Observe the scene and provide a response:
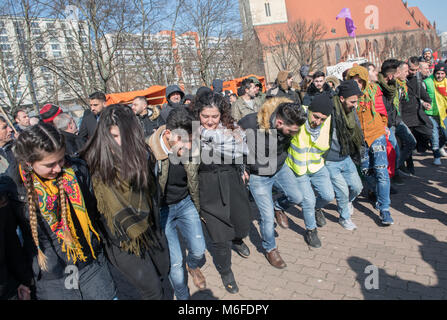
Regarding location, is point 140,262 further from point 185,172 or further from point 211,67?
point 211,67

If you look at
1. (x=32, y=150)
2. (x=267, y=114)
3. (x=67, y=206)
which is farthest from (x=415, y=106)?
(x=32, y=150)

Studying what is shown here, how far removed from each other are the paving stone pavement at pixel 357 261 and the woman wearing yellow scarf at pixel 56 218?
1504mm

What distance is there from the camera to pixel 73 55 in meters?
13.2

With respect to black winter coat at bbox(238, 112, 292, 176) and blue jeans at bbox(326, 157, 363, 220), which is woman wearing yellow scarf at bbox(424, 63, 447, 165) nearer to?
blue jeans at bbox(326, 157, 363, 220)

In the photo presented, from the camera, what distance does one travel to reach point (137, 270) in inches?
90.7

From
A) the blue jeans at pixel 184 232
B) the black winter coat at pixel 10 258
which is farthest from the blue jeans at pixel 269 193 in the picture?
the black winter coat at pixel 10 258

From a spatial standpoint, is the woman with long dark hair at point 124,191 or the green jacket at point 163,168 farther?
the green jacket at point 163,168

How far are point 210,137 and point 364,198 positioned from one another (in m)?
3.59

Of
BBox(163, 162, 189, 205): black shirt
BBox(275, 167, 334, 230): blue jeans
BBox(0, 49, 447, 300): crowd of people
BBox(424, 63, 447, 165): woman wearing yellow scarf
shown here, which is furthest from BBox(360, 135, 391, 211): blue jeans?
BBox(163, 162, 189, 205): black shirt

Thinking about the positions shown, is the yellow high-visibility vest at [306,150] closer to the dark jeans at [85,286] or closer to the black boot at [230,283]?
the black boot at [230,283]

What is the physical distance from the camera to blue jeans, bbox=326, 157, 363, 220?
160 inches

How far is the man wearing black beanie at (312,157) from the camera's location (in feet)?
11.3

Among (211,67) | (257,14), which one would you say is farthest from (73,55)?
(257,14)

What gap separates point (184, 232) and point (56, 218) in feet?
4.11
